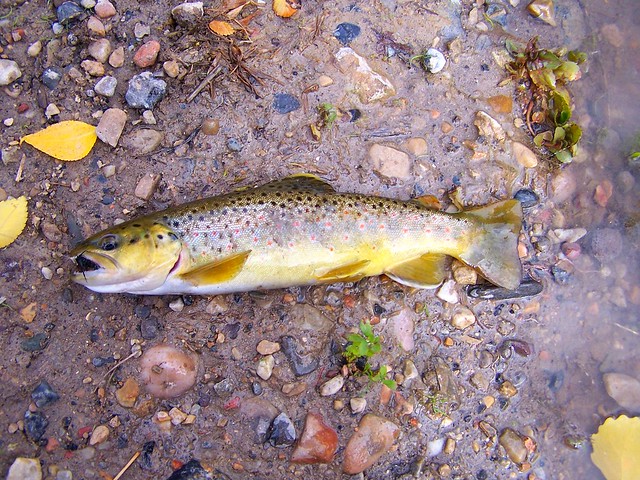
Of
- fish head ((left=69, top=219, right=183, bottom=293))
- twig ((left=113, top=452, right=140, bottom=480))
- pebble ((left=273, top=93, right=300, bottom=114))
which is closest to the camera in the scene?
fish head ((left=69, top=219, right=183, bottom=293))

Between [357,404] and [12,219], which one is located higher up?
[12,219]

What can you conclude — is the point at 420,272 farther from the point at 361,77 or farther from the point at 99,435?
the point at 99,435

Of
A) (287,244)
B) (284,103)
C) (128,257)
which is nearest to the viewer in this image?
(128,257)

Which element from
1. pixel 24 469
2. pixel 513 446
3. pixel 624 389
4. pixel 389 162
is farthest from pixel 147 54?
pixel 624 389

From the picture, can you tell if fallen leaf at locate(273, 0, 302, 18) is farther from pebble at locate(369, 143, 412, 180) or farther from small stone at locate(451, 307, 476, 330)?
A: small stone at locate(451, 307, 476, 330)

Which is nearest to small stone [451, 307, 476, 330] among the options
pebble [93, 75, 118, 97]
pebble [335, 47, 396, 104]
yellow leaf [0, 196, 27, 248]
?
pebble [335, 47, 396, 104]

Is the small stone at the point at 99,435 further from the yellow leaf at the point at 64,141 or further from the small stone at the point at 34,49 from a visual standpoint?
the small stone at the point at 34,49
